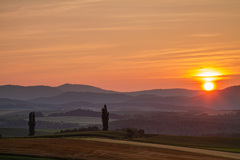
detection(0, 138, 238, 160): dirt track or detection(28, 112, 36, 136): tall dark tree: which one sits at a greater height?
detection(28, 112, 36, 136): tall dark tree

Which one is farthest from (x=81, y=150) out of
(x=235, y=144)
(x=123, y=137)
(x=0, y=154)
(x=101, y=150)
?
(x=235, y=144)

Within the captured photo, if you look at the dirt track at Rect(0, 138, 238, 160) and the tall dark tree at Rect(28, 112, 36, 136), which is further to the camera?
the tall dark tree at Rect(28, 112, 36, 136)

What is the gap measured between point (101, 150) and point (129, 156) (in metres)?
6.97

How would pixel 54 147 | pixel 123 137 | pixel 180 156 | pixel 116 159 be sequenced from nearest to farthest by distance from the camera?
pixel 116 159 → pixel 180 156 → pixel 54 147 → pixel 123 137

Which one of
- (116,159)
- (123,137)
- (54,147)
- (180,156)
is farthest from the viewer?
(123,137)

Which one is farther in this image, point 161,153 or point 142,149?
point 142,149

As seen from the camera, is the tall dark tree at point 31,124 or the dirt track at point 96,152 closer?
the dirt track at point 96,152

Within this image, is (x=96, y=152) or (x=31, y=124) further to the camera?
(x=31, y=124)

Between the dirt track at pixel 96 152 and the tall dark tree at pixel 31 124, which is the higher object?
the tall dark tree at pixel 31 124

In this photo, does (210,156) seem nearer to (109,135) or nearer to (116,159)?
(116,159)

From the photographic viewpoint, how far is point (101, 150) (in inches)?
2404

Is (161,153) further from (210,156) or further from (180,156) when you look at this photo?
(210,156)

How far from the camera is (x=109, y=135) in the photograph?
94312mm

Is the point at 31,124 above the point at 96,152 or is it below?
above
